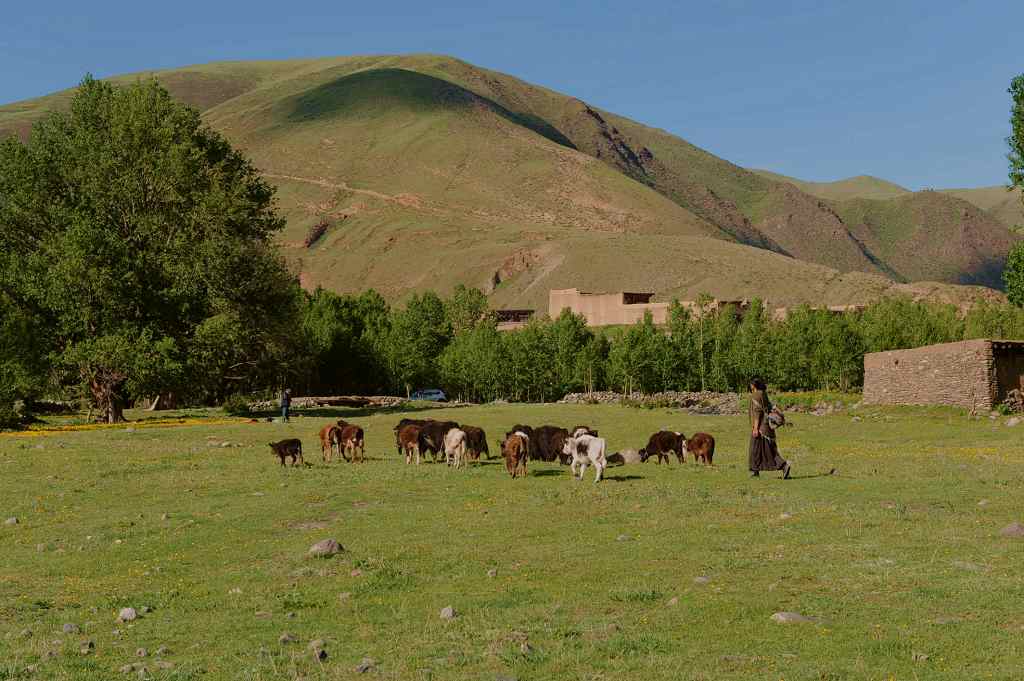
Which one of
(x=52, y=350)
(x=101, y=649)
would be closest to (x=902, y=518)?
(x=101, y=649)

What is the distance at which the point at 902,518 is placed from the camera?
626 inches

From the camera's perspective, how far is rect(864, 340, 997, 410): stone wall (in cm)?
4422

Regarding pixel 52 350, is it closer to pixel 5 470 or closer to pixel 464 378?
pixel 5 470

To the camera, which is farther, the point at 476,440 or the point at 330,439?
the point at 330,439

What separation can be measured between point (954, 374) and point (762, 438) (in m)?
28.1

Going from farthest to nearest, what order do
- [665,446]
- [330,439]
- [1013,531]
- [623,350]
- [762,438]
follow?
[623,350] → [330,439] → [665,446] → [762,438] → [1013,531]

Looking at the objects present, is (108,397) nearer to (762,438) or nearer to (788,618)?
(762,438)

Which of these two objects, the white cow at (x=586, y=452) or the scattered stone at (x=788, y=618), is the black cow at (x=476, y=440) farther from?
the scattered stone at (x=788, y=618)

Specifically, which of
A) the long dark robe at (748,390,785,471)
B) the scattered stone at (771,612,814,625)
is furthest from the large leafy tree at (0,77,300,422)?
the scattered stone at (771,612,814,625)

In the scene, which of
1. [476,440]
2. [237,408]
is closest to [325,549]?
[476,440]

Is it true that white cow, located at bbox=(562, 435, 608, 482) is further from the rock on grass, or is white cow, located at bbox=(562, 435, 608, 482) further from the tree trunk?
the tree trunk

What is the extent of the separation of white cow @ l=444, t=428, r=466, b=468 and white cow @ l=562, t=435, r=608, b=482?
12.3 ft

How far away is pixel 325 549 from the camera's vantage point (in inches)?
570

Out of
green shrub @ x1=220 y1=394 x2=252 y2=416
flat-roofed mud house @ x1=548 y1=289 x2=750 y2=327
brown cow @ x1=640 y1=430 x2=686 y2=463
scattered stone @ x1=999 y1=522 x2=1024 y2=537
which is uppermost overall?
flat-roofed mud house @ x1=548 y1=289 x2=750 y2=327
